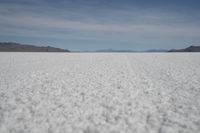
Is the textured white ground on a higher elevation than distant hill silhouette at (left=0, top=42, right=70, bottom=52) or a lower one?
lower

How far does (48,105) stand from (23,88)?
2.55 meters

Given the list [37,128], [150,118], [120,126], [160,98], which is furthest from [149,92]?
[37,128]

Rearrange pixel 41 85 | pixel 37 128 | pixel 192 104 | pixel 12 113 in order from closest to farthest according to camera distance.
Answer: pixel 37 128
pixel 12 113
pixel 192 104
pixel 41 85

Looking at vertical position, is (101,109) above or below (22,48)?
below

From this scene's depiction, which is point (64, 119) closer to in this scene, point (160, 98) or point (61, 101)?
point (61, 101)

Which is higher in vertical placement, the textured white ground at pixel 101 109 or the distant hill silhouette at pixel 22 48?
the distant hill silhouette at pixel 22 48

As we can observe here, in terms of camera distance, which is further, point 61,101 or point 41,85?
point 41,85

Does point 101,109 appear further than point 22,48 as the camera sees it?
No

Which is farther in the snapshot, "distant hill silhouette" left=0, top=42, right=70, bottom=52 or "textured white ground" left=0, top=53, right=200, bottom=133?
"distant hill silhouette" left=0, top=42, right=70, bottom=52

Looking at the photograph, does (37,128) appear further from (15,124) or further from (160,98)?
(160,98)

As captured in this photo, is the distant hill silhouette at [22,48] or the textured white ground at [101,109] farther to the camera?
the distant hill silhouette at [22,48]

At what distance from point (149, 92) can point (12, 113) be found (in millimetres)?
4039

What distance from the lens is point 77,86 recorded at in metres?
8.19

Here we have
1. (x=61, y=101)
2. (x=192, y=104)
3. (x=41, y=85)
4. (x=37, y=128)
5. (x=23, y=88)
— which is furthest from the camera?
(x=41, y=85)
